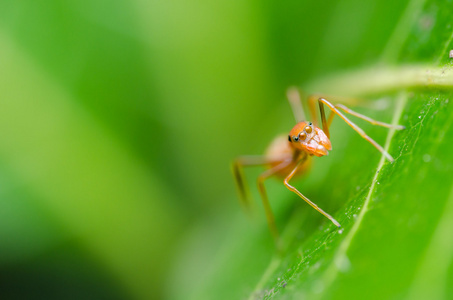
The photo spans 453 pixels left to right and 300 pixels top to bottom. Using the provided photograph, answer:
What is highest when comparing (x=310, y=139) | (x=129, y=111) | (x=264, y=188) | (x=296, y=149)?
(x=129, y=111)

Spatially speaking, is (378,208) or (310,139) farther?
(310,139)

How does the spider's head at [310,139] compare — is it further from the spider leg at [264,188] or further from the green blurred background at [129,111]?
the green blurred background at [129,111]

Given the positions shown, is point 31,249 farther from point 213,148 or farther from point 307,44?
point 307,44

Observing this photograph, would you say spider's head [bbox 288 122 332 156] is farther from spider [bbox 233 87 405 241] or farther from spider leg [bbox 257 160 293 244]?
spider leg [bbox 257 160 293 244]

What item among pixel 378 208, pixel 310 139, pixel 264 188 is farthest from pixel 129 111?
pixel 378 208

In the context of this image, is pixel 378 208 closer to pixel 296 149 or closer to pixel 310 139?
pixel 310 139

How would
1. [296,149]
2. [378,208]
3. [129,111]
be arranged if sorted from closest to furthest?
1. [378,208]
2. [296,149]
3. [129,111]
